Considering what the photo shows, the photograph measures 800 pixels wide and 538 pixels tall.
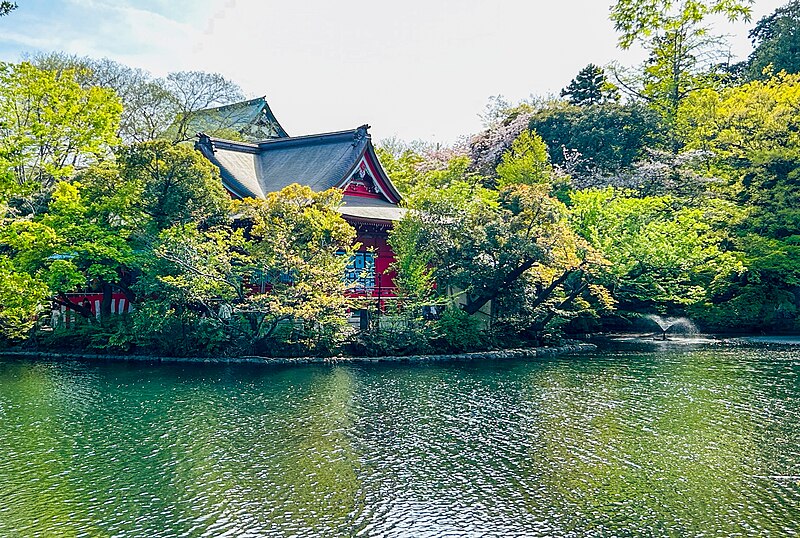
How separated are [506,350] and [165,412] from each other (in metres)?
10.0

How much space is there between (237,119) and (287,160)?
10.6 m

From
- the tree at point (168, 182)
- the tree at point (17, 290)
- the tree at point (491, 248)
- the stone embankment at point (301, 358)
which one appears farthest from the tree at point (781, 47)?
the tree at point (17, 290)

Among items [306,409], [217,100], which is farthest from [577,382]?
[217,100]

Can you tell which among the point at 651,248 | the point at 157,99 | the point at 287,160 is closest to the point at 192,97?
the point at 157,99

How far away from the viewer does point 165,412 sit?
448 inches

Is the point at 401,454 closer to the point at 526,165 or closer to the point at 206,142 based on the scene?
the point at 206,142

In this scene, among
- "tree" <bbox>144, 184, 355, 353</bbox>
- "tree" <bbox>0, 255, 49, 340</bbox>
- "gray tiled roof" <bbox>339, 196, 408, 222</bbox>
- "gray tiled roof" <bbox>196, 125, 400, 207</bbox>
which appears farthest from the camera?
"gray tiled roof" <bbox>196, 125, 400, 207</bbox>

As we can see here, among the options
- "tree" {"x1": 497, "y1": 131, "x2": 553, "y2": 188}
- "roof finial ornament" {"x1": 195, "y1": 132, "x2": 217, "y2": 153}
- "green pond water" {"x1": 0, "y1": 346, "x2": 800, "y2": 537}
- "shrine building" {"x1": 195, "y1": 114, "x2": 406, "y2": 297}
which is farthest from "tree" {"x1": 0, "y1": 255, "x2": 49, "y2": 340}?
"tree" {"x1": 497, "y1": 131, "x2": 553, "y2": 188}

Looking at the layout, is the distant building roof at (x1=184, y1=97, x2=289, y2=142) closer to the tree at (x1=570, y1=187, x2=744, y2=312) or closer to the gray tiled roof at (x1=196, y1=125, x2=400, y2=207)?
the gray tiled roof at (x1=196, y1=125, x2=400, y2=207)

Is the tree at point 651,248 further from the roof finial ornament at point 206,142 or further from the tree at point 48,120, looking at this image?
the tree at point 48,120

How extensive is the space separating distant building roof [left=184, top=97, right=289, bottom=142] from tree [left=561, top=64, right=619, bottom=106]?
647 inches

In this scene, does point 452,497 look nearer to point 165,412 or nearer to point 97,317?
point 165,412

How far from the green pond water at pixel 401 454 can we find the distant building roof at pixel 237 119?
20916mm

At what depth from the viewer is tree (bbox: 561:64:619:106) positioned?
36.5 meters
